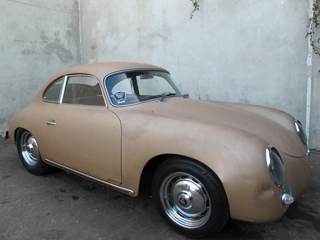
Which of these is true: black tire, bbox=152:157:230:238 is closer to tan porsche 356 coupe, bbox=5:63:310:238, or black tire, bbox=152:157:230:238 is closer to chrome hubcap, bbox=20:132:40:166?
tan porsche 356 coupe, bbox=5:63:310:238

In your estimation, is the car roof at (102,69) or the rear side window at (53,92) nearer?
the car roof at (102,69)

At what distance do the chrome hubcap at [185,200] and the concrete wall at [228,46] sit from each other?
3.16 meters

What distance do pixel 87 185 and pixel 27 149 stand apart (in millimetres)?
1154

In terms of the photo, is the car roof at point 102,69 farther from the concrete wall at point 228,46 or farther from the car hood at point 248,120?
the concrete wall at point 228,46

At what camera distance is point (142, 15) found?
6.09 metres

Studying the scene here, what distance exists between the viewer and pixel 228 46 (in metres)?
4.88

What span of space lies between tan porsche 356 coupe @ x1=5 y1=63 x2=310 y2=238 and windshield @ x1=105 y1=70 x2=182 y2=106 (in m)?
0.01

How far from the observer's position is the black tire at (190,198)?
6.09 feet

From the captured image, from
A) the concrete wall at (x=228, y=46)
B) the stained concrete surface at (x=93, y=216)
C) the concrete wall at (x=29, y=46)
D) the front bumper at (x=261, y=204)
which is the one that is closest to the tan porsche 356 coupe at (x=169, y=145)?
the front bumper at (x=261, y=204)

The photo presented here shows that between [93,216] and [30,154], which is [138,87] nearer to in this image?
[93,216]

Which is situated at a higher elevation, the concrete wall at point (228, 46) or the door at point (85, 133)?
the concrete wall at point (228, 46)

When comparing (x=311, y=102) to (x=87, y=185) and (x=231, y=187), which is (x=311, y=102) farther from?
(x=87, y=185)

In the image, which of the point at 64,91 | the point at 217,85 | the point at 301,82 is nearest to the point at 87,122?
the point at 64,91

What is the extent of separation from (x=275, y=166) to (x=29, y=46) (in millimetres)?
6324
